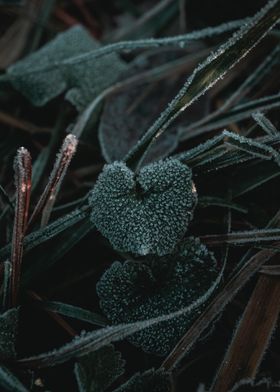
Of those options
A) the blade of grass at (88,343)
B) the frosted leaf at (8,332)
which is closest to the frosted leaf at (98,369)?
the blade of grass at (88,343)

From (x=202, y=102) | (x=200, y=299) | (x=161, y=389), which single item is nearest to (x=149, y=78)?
(x=202, y=102)

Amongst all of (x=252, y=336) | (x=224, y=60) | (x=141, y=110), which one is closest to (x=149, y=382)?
(x=252, y=336)

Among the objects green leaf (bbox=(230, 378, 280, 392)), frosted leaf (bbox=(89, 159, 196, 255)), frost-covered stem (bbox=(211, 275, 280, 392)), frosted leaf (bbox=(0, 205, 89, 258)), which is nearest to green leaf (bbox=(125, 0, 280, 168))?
frosted leaf (bbox=(89, 159, 196, 255))

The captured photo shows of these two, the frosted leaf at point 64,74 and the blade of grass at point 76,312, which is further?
the frosted leaf at point 64,74

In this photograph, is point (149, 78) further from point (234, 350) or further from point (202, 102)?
point (234, 350)

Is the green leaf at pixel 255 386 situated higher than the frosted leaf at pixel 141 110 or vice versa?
the frosted leaf at pixel 141 110

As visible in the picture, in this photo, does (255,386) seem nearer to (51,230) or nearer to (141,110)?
(51,230)

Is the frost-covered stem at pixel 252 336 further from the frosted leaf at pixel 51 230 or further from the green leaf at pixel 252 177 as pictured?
the frosted leaf at pixel 51 230

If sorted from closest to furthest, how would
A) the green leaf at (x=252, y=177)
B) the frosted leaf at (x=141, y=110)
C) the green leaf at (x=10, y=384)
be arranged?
1. the green leaf at (x=10, y=384)
2. the green leaf at (x=252, y=177)
3. the frosted leaf at (x=141, y=110)
